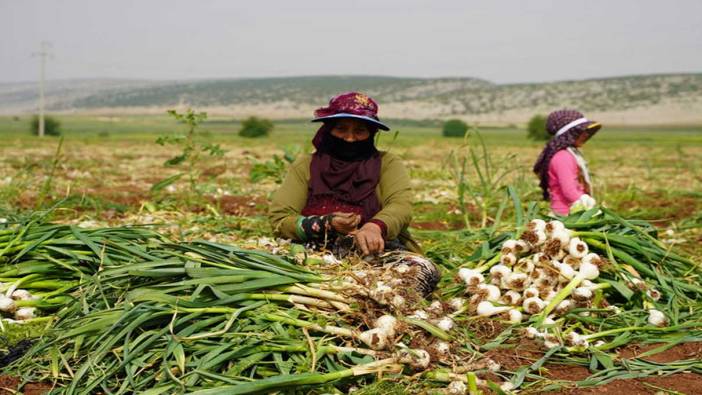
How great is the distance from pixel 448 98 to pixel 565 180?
13585cm

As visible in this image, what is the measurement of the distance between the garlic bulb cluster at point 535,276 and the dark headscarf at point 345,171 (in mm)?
728

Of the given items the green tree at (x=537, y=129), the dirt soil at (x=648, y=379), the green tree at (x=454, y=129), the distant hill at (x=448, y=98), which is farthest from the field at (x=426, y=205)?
the distant hill at (x=448, y=98)

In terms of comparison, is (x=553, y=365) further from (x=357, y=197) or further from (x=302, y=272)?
(x=357, y=197)

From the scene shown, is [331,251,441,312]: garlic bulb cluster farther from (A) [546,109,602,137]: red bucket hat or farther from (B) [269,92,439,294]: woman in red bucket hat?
(A) [546,109,602,137]: red bucket hat

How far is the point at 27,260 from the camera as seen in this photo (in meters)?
4.05

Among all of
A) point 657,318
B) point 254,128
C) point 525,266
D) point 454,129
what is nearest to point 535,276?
point 525,266

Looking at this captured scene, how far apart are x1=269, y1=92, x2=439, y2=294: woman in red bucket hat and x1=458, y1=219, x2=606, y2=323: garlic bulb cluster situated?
0.32m

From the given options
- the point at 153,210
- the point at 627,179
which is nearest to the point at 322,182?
the point at 153,210

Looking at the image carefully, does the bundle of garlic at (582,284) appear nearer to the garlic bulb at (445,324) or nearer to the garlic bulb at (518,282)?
the garlic bulb at (518,282)

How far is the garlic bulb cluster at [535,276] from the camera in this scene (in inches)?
144

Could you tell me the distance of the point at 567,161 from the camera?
5473 millimetres

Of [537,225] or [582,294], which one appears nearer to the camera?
[582,294]

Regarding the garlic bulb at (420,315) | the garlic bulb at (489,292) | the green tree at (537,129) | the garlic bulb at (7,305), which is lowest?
the green tree at (537,129)

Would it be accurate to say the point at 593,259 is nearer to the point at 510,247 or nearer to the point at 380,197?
the point at 510,247
